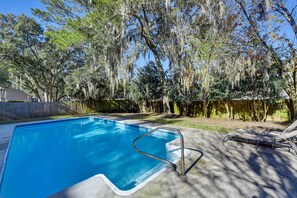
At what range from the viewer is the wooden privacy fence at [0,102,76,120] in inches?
361

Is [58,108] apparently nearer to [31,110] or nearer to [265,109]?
[31,110]

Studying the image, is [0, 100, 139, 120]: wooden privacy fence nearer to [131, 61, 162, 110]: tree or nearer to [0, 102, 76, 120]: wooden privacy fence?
[0, 102, 76, 120]: wooden privacy fence

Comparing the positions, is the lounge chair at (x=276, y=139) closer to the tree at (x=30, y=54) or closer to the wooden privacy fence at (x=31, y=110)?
the wooden privacy fence at (x=31, y=110)

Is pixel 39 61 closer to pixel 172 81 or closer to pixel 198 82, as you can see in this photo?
pixel 172 81

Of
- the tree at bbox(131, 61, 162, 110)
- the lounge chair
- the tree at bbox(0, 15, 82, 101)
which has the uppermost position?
the tree at bbox(0, 15, 82, 101)

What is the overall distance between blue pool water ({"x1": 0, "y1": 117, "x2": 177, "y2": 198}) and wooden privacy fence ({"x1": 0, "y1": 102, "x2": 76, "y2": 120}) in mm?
3540

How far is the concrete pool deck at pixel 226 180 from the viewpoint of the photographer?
1.91 meters

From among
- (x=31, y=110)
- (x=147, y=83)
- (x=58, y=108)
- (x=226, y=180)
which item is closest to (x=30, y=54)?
(x=31, y=110)

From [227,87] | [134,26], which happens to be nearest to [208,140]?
[227,87]

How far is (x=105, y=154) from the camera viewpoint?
4.48 metres

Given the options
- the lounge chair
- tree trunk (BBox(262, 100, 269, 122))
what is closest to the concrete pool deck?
the lounge chair

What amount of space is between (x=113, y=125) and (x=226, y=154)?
6269 millimetres

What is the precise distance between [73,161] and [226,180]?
372 centimetres

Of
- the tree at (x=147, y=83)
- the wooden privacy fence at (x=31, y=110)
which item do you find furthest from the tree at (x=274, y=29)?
the wooden privacy fence at (x=31, y=110)
